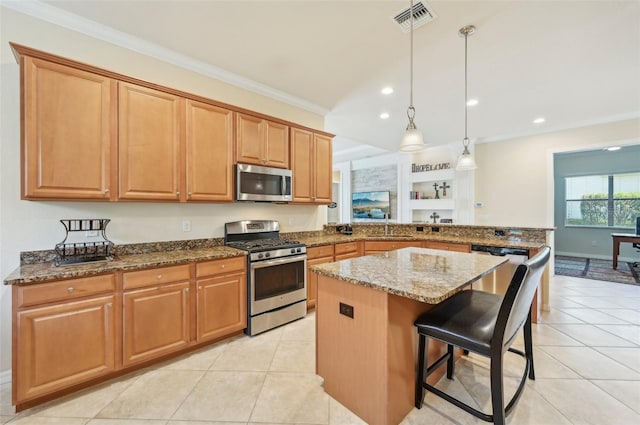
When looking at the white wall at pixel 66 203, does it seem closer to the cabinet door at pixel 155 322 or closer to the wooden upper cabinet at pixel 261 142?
the wooden upper cabinet at pixel 261 142

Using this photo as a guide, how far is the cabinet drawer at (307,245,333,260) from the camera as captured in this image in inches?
130

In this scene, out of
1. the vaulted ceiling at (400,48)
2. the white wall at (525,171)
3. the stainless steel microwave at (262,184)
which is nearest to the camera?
the vaulted ceiling at (400,48)

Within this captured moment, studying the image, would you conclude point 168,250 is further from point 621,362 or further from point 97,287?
point 621,362

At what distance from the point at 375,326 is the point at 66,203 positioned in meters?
2.61

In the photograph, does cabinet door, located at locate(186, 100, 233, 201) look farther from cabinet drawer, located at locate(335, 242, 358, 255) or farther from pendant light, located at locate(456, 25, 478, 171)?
pendant light, located at locate(456, 25, 478, 171)

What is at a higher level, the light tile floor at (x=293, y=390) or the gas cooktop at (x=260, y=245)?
the gas cooktop at (x=260, y=245)

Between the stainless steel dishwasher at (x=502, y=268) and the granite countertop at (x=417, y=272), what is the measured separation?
1.22m

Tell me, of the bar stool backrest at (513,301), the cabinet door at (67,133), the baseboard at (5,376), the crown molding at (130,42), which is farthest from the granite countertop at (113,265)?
the bar stool backrest at (513,301)

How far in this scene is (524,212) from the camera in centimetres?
519

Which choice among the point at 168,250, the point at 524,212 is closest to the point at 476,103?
the point at 524,212

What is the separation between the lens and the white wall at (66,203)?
1.98 metres

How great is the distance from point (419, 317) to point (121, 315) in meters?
2.16

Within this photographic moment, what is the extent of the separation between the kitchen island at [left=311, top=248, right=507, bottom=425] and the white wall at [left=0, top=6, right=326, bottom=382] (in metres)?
1.79

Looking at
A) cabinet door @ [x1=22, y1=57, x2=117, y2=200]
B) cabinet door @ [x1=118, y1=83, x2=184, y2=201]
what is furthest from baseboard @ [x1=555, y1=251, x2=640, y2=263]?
cabinet door @ [x1=22, y1=57, x2=117, y2=200]
